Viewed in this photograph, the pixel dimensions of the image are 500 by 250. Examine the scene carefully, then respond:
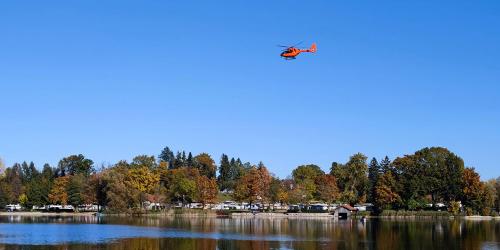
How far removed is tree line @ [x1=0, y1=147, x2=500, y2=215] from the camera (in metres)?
132

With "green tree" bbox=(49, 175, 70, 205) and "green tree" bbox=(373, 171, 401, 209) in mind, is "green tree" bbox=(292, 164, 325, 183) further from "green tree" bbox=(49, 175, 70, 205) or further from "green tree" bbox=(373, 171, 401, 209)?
"green tree" bbox=(49, 175, 70, 205)

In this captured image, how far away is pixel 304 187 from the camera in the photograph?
156m

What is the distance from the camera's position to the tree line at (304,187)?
132 metres

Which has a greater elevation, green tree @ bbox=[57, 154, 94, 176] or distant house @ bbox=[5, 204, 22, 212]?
green tree @ bbox=[57, 154, 94, 176]

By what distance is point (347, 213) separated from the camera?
130 m

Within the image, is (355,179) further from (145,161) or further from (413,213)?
(145,161)

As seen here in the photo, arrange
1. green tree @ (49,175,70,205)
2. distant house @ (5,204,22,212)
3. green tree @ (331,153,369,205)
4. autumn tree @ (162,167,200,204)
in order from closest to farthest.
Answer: autumn tree @ (162,167,200,204), green tree @ (49,175,70,205), green tree @ (331,153,369,205), distant house @ (5,204,22,212)

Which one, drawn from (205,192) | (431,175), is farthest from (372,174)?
(205,192)

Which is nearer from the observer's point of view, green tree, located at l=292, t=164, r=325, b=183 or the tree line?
the tree line

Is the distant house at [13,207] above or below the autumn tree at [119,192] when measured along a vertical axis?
below

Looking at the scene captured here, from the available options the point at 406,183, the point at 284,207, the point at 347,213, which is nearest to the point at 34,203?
the point at 284,207

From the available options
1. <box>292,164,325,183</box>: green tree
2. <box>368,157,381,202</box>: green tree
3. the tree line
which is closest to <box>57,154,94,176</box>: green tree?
the tree line

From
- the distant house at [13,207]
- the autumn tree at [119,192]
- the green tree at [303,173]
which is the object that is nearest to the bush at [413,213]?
the green tree at [303,173]

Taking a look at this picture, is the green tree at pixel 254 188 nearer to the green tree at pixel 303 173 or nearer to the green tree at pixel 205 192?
the green tree at pixel 205 192
